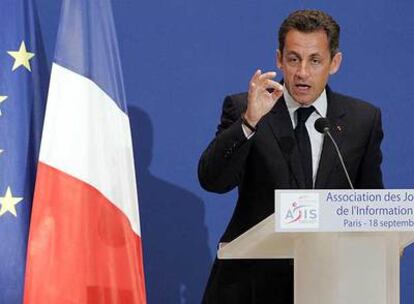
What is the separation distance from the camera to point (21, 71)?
2.58m

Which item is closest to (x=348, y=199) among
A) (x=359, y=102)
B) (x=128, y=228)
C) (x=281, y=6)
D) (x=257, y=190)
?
(x=257, y=190)

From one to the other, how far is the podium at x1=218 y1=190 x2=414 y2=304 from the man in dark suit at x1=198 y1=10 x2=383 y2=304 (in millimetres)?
385

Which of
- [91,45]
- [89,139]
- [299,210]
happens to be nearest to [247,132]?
[299,210]

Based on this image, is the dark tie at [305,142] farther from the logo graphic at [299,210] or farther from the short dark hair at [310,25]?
the logo graphic at [299,210]

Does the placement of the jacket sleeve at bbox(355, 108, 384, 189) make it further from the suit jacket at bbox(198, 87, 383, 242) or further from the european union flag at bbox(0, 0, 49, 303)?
the european union flag at bbox(0, 0, 49, 303)

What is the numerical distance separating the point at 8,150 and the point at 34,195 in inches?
6.2

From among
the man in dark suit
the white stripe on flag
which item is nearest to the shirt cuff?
the man in dark suit

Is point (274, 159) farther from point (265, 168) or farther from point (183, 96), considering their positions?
point (183, 96)

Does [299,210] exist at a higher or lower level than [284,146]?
lower

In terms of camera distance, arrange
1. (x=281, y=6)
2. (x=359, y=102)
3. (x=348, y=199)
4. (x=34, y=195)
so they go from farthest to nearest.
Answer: (x=281, y=6)
(x=34, y=195)
(x=359, y=102)
(x=348, y=199)

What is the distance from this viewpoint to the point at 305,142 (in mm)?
2170

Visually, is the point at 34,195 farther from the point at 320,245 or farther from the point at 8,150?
A: the point at 320,245

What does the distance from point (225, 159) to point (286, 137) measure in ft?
0.71

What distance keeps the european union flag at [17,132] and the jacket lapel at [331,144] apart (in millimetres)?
912
